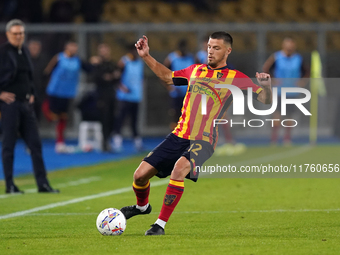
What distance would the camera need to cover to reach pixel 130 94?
15805 millimetres

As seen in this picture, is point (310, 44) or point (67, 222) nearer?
point (67, 222)

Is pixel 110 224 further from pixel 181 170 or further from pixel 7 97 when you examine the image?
pixel 7 97

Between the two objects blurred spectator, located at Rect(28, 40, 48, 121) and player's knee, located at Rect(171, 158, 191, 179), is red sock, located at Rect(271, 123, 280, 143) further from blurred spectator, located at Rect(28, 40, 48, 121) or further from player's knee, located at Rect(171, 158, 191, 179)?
player's knee, located at Rect(171, 158, 191, 179)

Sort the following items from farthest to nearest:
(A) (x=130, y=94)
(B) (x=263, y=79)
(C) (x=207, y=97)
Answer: (A) (x=130, y=94) < (C) (x=207, y=97) < (B) (x=263, y=79)

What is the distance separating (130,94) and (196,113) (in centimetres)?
951

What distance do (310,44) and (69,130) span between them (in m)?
6.86

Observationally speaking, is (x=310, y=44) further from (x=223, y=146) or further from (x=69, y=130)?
(x=69, y=130)

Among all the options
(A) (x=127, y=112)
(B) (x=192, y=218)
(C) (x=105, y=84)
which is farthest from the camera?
(A) (x=127, y=112)

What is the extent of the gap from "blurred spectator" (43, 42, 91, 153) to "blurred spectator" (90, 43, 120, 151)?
35 centimetres

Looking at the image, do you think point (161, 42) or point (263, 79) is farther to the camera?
point (161, 42)

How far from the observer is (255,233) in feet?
20.3

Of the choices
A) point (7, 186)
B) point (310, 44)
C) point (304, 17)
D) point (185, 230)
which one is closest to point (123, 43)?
point (310, 44)

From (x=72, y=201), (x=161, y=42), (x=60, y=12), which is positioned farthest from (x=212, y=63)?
(x=60, y=12)

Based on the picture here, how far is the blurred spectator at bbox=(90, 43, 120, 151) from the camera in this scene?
15.1m
